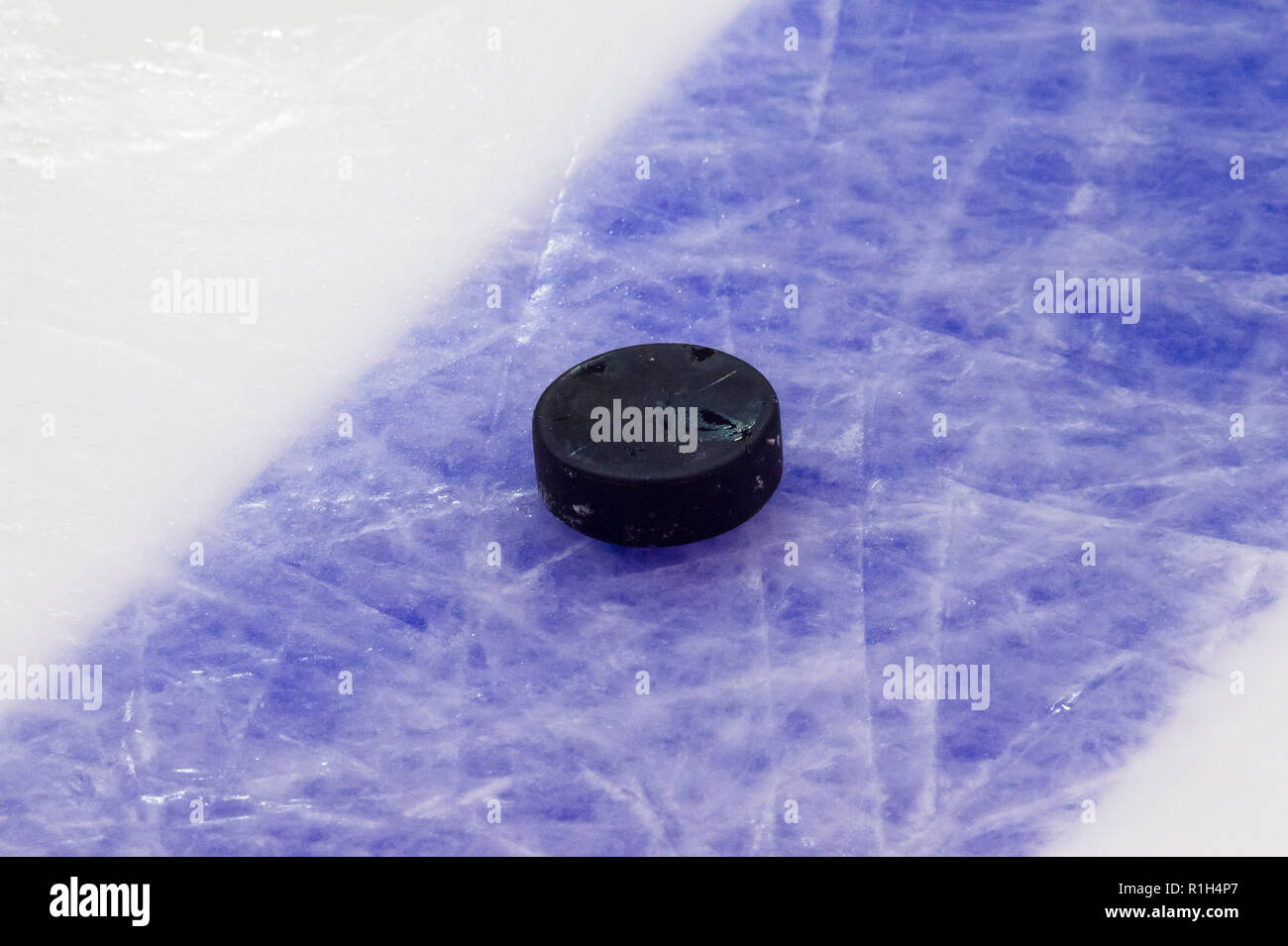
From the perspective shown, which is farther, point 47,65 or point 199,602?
point 47,65

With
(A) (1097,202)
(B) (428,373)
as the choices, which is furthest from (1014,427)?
(B) (428,373)

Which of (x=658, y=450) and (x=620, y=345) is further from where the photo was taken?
(x=620, y=345)

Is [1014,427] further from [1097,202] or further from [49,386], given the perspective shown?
[49,386]

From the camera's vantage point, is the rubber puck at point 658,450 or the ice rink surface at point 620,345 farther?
the rubber puck at point 658,450

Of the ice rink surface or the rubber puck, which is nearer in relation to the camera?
the ice rink surface
